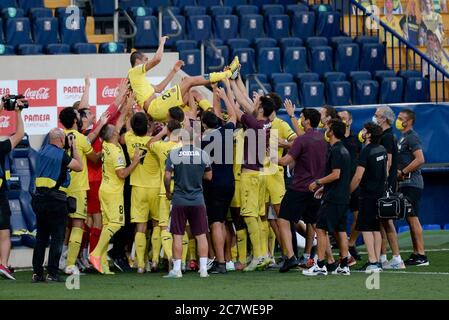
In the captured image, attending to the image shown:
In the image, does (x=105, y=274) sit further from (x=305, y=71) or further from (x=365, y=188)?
(x=305, y=71)

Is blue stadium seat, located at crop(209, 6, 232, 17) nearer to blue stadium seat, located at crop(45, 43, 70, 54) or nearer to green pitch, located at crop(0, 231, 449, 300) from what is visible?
blue stadium seat, located at crop(45, 43, 70, 54)

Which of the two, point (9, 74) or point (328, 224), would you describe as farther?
point (9, 74)

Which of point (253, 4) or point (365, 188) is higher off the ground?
point (253, 4)

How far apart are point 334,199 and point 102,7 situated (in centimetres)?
900

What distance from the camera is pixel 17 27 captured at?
2220cm

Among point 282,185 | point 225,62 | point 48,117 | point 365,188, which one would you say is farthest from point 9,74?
point 365,188

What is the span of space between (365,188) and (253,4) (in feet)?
30.4

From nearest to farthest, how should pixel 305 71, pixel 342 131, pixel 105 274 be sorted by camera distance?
pixel 342 131
pixel 105 274
pixel 305 71

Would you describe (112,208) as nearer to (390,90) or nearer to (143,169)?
(143,169)

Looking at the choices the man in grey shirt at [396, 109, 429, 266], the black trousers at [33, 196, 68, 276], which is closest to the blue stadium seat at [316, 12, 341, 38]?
the man in grey shirt at [396, 109, 429, 266]

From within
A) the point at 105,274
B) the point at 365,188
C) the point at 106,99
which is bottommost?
the point at 105,274

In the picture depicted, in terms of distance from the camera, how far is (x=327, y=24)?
81.7ft

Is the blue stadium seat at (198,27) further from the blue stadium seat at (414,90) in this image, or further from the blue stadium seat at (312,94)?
the blue stadium seat at (414,90)

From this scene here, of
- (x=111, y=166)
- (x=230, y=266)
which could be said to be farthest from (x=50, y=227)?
(x=230, y=266)
